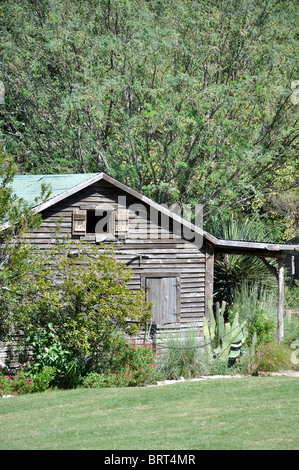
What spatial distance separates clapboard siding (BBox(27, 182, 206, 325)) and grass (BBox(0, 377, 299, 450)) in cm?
356

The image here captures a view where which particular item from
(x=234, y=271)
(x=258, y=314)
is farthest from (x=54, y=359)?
(x=234, y=271)

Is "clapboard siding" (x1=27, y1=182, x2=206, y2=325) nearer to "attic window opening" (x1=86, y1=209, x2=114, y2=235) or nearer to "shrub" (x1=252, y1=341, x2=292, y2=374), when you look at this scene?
"attic window opening" (x1=86, y1=209, x2=114, y2=235)

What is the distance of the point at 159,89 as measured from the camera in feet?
63.5

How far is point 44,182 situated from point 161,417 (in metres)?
7.69

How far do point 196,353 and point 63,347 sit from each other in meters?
3.42

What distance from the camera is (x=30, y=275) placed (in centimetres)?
1144

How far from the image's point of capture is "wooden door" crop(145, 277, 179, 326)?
15148 millimetres

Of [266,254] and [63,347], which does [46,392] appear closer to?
[63,347]

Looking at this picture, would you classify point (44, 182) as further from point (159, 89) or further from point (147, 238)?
point (159, 89)

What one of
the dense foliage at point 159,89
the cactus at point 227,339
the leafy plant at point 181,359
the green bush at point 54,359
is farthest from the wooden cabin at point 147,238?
the dense foliage at point 159,89

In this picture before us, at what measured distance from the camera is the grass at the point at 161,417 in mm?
7559

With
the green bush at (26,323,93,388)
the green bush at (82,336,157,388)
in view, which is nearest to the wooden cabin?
the green bush at (82,336,157,388)
